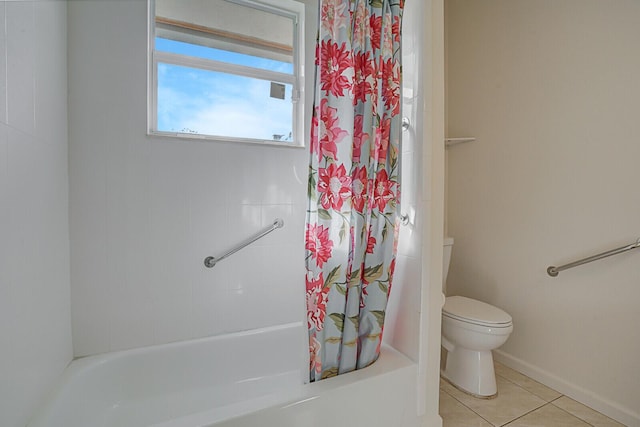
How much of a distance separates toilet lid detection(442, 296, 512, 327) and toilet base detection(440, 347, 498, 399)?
0.21 metres

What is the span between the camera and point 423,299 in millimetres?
1264

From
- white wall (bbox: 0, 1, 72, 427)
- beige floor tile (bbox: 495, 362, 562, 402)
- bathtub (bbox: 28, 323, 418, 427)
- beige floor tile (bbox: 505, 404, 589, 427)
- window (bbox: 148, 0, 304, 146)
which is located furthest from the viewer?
beige floor tile (bbox: 495, 362, 562, 402)

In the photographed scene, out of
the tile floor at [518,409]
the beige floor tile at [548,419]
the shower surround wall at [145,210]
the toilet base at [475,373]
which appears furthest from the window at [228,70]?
the beige floor tile at [548,419]

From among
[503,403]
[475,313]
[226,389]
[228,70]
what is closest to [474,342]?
[475,313]

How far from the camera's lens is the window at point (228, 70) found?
5.31 feet

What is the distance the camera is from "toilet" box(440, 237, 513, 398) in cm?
167

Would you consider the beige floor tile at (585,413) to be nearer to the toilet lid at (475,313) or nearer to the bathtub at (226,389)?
the toilet lid at (475,313)

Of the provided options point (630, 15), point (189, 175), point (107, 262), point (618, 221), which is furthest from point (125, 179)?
point (630, 15)

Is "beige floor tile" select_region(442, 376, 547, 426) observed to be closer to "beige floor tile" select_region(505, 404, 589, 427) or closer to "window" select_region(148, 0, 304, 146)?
"beige floor tile" select_region(505, 404, 589, 427)

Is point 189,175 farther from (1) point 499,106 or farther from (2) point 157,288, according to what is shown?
(1) point 499,106

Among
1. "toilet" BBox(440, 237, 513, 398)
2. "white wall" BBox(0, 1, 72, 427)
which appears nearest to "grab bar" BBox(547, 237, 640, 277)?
"toilet" BBox(440, 237, 513, 398)

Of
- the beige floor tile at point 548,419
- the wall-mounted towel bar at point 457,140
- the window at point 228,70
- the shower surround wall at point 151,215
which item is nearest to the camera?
the shower surround wall at point 151,215

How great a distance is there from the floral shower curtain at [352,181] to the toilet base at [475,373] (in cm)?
84

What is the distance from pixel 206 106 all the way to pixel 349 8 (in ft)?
3.17
